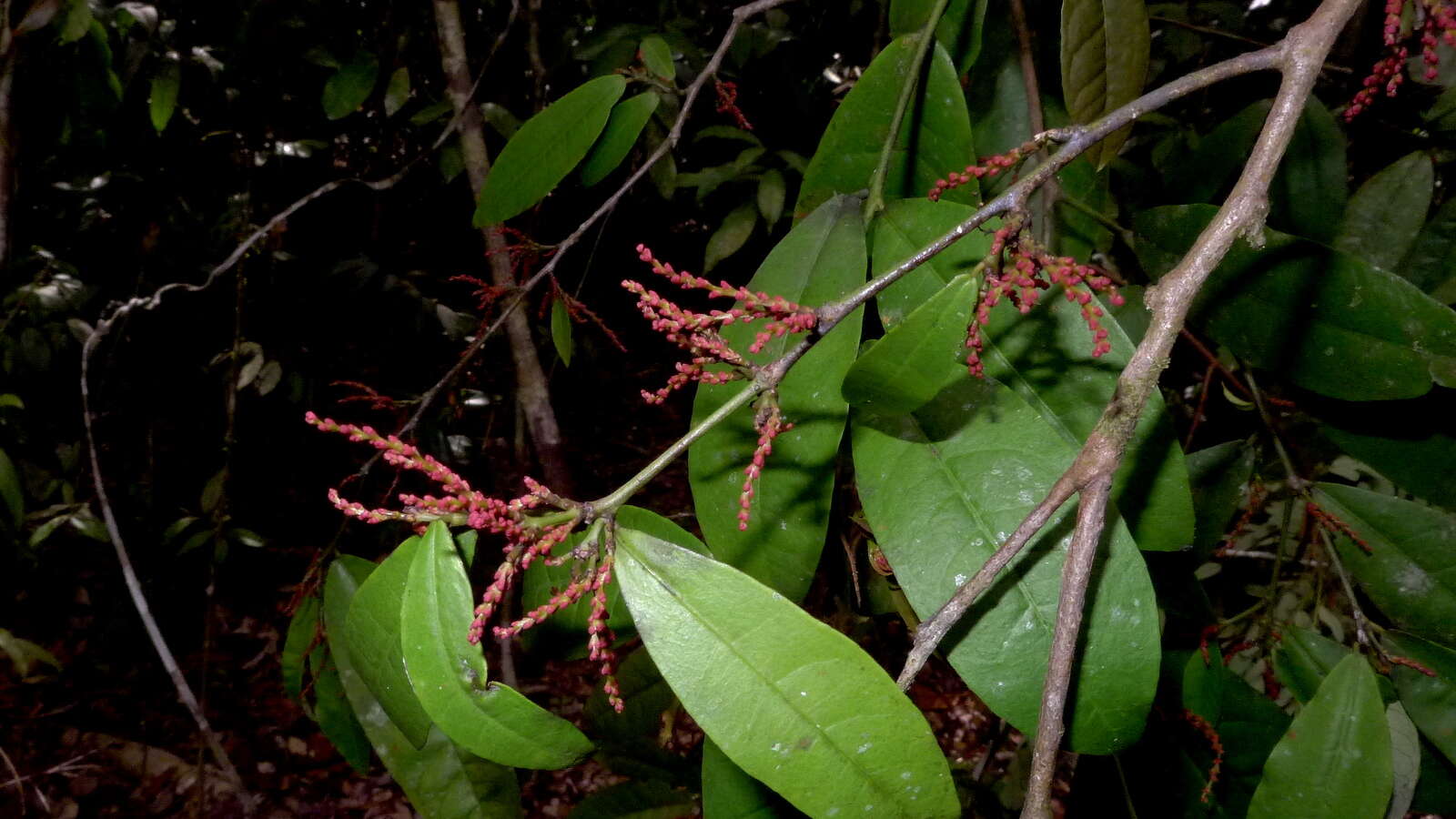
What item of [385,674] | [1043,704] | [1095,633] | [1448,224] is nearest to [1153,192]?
[1448,224]

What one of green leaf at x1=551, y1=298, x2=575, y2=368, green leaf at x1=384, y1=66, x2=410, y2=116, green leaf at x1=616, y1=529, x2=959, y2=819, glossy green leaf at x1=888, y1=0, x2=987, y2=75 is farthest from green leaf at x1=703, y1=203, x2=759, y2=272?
green leaf at x1=616, y1=529, x2=959, y2=819

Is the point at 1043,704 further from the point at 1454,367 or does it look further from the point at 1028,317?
the point at 1454,367

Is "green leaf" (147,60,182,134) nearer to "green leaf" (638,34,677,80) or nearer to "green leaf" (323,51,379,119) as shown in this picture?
"green leaf" (323,51,379,119)

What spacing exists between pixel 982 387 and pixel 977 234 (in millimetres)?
112

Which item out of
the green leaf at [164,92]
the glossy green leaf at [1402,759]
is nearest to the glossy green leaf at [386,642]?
the glossy green leaf at [1402,759]

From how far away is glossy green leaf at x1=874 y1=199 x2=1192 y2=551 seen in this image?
0.56 m

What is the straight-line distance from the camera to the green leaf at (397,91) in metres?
1.54

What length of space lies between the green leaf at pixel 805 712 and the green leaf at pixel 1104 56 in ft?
1.81

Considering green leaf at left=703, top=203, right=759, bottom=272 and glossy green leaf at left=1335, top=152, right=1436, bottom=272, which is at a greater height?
glossy green leaf at left=1335, top=152, right=1436, bottom=272

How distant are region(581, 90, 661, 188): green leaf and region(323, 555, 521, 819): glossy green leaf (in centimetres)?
50

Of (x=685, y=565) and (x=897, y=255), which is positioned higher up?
(x=897, y=255)

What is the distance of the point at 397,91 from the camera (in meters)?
1.55

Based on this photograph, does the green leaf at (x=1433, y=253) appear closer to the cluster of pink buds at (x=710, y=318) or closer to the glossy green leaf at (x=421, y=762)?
the cluster of pink buds at (x=710, y=318)

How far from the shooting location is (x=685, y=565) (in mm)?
445
